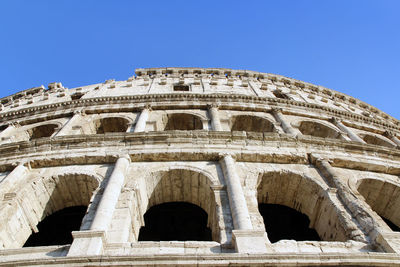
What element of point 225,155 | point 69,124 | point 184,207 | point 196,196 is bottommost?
point 196,196

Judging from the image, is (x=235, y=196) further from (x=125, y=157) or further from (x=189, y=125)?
(x=189, y=125)

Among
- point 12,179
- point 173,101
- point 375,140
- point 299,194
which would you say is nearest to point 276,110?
point 173,101

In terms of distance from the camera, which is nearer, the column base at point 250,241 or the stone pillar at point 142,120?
the column base at point 250,241

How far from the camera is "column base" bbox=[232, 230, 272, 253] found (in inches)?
195

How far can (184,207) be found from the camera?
8.98 m

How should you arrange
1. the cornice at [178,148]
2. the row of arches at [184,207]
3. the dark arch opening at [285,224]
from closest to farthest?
1. the row of arches at [184,207]
2. the cornice at [178,148]
3. the dark arch opening at [285,224]

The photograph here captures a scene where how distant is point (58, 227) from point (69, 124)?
4122mm

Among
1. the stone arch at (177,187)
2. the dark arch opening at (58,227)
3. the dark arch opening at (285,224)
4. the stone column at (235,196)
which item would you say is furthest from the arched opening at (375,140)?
the dark arch opening at (58,227)

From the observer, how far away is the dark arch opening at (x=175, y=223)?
8609 millimetres

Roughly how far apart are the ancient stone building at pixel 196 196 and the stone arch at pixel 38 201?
3 cm

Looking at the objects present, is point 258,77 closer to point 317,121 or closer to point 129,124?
point 317,121

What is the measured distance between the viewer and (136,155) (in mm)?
8070

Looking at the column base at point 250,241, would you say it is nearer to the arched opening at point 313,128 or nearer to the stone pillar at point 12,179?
the stone pillar at point 12,179

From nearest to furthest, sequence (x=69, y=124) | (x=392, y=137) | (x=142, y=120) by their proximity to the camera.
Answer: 1. (x=142, y=120)
2. (x=69, y=124)
3. (x=392, y=137)
